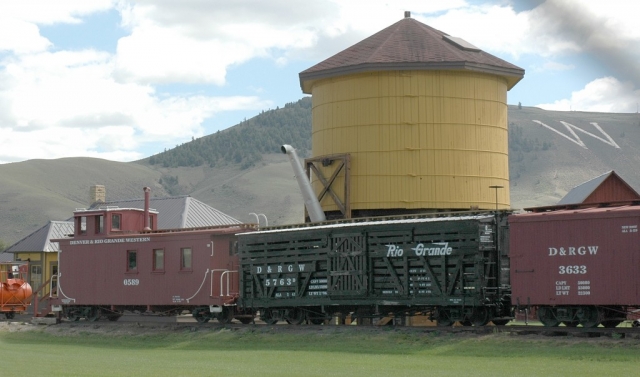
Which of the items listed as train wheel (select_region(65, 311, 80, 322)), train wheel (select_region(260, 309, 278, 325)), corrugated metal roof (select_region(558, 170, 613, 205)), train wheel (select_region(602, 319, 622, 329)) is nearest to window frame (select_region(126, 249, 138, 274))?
train wheel (select_region(65, 311, 80, 322))

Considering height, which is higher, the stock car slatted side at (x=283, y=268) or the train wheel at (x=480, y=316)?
the stock car slatted side at (x=283, y=268)

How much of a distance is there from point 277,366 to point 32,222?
13876 cm

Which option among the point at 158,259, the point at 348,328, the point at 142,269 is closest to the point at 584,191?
the point at 348,328

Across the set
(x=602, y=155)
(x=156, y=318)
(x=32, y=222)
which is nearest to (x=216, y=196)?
(x=32, y=222)

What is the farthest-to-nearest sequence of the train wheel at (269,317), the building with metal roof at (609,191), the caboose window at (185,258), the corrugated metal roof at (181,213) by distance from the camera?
1. the corrugated metal roof at (181,213)
2. the building with metal roof at (609,191)
3. the caboose window at (185,258)
4. the train wheel at (269,317)

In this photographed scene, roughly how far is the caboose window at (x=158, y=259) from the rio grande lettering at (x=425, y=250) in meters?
10.2

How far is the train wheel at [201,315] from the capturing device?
3231cm

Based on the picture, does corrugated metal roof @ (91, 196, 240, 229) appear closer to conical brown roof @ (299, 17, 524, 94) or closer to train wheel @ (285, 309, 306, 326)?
conical brown roof @ (299, 17, 524, 94)

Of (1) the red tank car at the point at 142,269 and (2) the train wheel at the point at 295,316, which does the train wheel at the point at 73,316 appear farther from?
(2) the train wheel at the point at 295,316

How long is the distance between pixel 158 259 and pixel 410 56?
463 inches

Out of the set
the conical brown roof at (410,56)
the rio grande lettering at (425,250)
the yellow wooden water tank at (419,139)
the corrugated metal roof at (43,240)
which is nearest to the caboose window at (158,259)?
the yellow wooden water tank at (419,139)

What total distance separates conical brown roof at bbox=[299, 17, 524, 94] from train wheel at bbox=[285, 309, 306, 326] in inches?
358

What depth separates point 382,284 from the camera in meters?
27.0

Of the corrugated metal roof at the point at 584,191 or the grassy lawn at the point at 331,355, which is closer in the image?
the grassy lawn at the point at 331,355
